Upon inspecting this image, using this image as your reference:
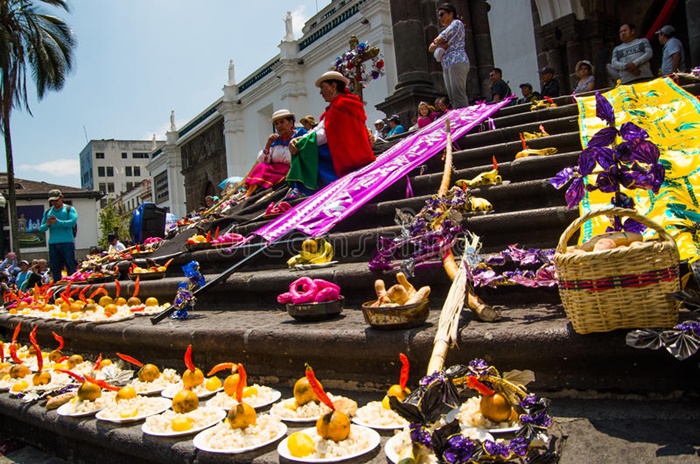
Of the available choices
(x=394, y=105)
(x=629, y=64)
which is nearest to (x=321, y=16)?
(x=394, y=105)

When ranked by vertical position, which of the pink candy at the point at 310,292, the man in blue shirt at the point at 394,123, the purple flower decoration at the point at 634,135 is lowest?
the pink candy at the point at 310,292

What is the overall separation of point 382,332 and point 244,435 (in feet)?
2.70

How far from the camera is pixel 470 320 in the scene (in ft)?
8.48

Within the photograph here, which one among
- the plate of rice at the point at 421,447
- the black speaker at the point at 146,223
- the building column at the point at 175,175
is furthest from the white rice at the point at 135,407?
the building column at the point at 175,175

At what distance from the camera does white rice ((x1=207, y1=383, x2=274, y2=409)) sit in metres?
2.49

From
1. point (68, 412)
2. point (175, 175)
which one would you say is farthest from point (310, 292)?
point (175, 175)

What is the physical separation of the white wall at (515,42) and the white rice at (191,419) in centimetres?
1266

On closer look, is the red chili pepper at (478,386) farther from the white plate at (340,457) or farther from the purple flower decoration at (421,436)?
the white plate at (340,457)

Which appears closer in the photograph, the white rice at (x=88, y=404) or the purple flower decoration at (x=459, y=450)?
the purple flower decoration at (x=459, y=450)

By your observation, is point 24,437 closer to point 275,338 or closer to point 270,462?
point 275,338

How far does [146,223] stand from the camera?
11258 millimetres

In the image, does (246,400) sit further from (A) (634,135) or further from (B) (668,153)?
(B) (668,153)

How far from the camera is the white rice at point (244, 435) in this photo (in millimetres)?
2000

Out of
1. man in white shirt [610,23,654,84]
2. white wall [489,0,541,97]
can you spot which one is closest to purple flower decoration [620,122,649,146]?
man in white shirt [610,23,654,84]
